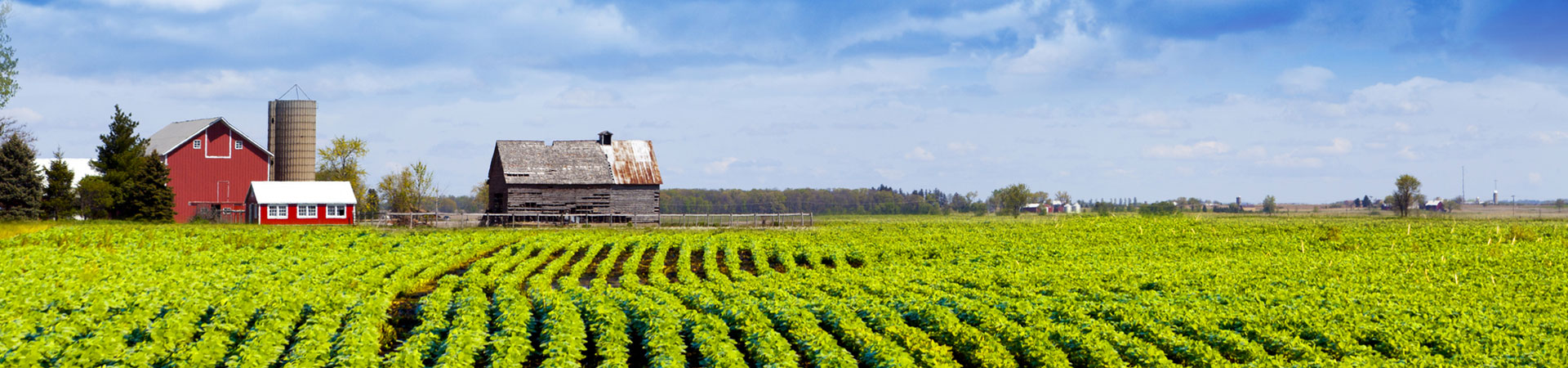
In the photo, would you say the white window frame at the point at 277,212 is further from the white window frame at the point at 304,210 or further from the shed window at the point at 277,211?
the white window frame at the point at 304,210

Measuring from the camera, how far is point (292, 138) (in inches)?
2633

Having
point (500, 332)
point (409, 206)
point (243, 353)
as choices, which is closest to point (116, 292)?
point (243, 353)

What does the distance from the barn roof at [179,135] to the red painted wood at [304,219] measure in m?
5.63

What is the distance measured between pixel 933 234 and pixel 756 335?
86.6ft

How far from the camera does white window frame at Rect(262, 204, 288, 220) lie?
5575 cm

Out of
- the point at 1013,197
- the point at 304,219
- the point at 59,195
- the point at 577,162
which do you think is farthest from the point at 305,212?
the point at 1013,197

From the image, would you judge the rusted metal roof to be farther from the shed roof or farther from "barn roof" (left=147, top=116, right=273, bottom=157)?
"barn roof" (left=147, top=116, right=273, bottom=157)

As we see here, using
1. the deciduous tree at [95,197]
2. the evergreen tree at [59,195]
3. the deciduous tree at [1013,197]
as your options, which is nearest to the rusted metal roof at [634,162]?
the deciduous tree at [95,197]

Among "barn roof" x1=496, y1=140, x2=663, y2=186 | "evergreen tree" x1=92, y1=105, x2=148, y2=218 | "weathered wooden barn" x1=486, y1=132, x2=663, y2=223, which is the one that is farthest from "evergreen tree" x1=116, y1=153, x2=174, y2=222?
"barn roof" x1=496, y1=140, x2=663, y2=186

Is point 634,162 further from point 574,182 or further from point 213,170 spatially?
point 213,170

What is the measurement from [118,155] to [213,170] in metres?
5.83

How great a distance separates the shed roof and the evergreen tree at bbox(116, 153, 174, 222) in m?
4.45

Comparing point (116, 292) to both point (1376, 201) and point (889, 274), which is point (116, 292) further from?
point (1376, 201)

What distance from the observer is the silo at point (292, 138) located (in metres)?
66.6
